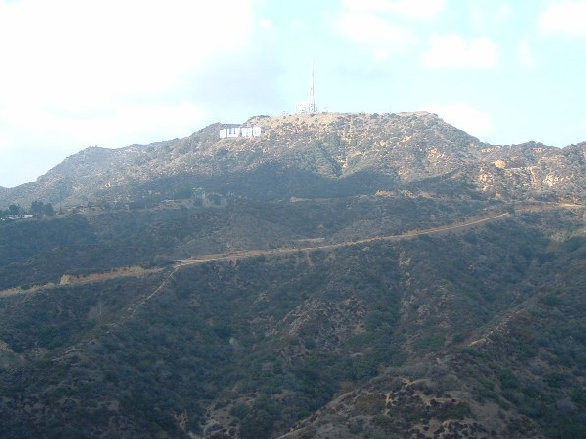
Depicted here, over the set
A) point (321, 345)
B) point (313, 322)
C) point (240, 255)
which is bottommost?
point (321, 345)

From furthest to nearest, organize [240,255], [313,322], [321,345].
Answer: [240,255]
[313,322]
[321,345]

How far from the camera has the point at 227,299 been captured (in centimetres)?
9800

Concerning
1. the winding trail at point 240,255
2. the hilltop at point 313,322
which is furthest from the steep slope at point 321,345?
the winding trail at point 240,255

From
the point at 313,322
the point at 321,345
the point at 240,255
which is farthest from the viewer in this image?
the point at 240,255

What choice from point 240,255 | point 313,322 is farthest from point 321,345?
point 240,255

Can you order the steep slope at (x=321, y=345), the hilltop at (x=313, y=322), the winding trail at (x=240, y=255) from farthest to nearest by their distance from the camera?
the winding trail at (x=240, y=255), the hilltop at (x=313, y=322), the steep slope at (x=321, y=345)

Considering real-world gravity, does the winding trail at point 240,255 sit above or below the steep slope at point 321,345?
above

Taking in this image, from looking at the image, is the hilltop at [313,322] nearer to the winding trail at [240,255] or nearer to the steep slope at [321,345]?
the steep slope at [321,345]

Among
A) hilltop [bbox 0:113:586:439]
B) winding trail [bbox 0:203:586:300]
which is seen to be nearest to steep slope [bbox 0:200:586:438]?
hilltop [bbox 0:113:586:439]

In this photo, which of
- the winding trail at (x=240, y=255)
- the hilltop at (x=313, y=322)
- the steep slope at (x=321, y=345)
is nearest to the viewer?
the steep slope at (x=321, y=345)

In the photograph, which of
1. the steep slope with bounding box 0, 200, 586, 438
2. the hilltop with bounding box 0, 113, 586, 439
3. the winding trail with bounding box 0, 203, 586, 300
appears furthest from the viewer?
the winding trail with bounding box 0, 203, 586, 300

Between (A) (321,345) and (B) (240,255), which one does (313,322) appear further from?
(B) (240,255)

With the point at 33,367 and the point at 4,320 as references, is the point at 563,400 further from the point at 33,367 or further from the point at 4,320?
the point at 4,320

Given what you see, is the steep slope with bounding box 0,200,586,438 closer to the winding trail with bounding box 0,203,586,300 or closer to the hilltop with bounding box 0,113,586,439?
the hilltop with bounding box 0,113,586,439
